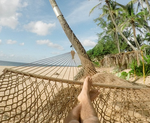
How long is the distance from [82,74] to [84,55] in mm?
464

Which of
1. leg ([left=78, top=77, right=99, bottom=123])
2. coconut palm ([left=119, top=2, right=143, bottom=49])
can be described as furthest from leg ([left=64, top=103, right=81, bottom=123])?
coconut palm ([left=119, top=2, right=143, bottom=49])

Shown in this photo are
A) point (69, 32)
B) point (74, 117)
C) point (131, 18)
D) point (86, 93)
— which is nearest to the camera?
point (74, 117)

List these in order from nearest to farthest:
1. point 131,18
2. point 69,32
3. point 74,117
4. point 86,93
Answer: point 74,117
point 86,93
point 69,32
point 131,18

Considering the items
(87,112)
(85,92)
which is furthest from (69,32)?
(87,112)

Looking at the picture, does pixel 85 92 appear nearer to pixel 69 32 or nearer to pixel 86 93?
pixel 86 93

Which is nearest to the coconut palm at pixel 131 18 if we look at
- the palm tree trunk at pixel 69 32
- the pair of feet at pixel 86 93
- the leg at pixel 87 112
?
the palm tree trunk at pixel 69 32

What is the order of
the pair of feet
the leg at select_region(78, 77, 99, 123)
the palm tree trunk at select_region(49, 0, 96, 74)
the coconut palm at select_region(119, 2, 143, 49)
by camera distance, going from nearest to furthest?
the leg at select_region(78, 77, 99, 123) < the pair of feet < the palm tree trunk at select_region(49, 0, 96, 74) < the coconut palm at select_region(119, 2, 143, 49)

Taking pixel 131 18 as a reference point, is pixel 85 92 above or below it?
below

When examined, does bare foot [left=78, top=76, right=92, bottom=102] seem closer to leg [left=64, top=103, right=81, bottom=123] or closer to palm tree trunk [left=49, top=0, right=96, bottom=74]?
leg [left=64, top=103, right=81, bottom=123]

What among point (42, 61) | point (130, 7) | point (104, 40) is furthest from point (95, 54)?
point (42, 61)

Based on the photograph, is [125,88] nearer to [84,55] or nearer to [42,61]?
[42,61]

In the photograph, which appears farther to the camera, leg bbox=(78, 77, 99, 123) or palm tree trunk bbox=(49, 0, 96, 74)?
palm tree trunk bbox=(49, 0, 96, 74)

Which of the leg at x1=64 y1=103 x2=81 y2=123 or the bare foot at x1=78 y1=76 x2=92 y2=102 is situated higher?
the bare foot at x1=78 y1=76 x2=92 y2=102

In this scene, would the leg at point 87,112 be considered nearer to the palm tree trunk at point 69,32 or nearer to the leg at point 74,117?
the leg at point 74,117
